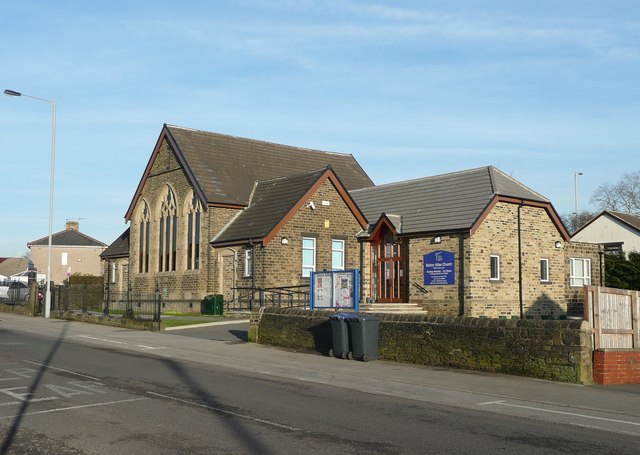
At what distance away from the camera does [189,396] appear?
12.5 m

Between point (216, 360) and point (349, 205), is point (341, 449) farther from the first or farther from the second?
point (349, 205)

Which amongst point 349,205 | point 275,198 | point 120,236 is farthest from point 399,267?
point 120,236

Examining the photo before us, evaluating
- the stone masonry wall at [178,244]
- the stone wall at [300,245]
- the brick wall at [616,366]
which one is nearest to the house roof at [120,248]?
the stone masonry wall at [178,244]

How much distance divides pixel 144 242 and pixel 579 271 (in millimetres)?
23687

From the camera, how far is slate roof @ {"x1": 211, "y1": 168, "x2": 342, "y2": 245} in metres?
33.3

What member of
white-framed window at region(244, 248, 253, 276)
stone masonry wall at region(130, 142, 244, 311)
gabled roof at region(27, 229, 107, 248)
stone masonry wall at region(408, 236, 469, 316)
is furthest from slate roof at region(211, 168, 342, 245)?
gabled roof at region(27, 229, 107, 248)

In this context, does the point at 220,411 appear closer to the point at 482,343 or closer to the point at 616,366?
the point at 482,343

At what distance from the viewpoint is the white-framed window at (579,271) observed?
1341 inches

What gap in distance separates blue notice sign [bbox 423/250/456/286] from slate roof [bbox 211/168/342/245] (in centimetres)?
677

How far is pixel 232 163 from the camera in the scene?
1559 inches

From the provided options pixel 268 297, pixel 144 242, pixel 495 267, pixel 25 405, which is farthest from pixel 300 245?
pixel 25 405

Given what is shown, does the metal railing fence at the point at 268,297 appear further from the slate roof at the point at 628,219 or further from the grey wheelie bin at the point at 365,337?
the slate roof at the point at 628,219

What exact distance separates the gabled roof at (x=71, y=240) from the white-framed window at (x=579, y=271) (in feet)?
207

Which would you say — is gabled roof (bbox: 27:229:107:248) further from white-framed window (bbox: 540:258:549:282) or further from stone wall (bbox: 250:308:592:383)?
stone wall (bbox: 250:308:592:383)
